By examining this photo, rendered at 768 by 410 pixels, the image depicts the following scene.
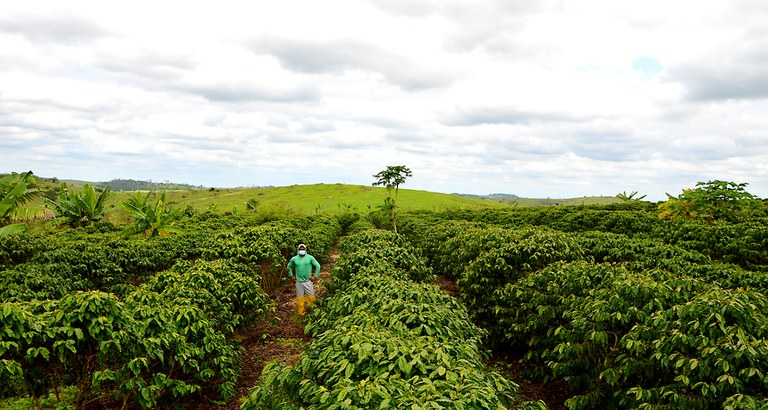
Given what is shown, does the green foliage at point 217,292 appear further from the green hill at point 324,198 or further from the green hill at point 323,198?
the green hill at point 323,198

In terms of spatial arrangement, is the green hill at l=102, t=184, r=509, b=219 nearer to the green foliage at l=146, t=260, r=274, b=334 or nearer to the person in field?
the person in field

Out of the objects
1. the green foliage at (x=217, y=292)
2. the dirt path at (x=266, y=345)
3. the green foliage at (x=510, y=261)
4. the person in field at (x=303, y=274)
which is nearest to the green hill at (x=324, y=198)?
the person in field at (x=303, y=274)

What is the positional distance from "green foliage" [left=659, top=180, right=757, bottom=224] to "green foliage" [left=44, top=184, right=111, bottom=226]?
89.9 ft

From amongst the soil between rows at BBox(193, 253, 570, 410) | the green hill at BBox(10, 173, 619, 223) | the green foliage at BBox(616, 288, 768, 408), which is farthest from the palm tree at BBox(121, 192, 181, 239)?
the green hill at BBox(10, 173, 619, 223)

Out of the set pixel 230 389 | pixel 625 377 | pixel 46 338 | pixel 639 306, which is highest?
pixel 639 306

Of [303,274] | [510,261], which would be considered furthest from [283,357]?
[510,261]

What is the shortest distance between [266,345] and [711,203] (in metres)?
17.2

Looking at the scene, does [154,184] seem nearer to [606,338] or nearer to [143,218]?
[143,218]

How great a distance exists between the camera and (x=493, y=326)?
8484 millimetres

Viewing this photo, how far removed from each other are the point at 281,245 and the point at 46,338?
1005cm

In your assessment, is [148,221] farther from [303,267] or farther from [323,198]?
[323,198]

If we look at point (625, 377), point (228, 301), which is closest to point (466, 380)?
point (625, 377)

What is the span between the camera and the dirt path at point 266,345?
709cm

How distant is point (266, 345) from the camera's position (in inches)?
357
